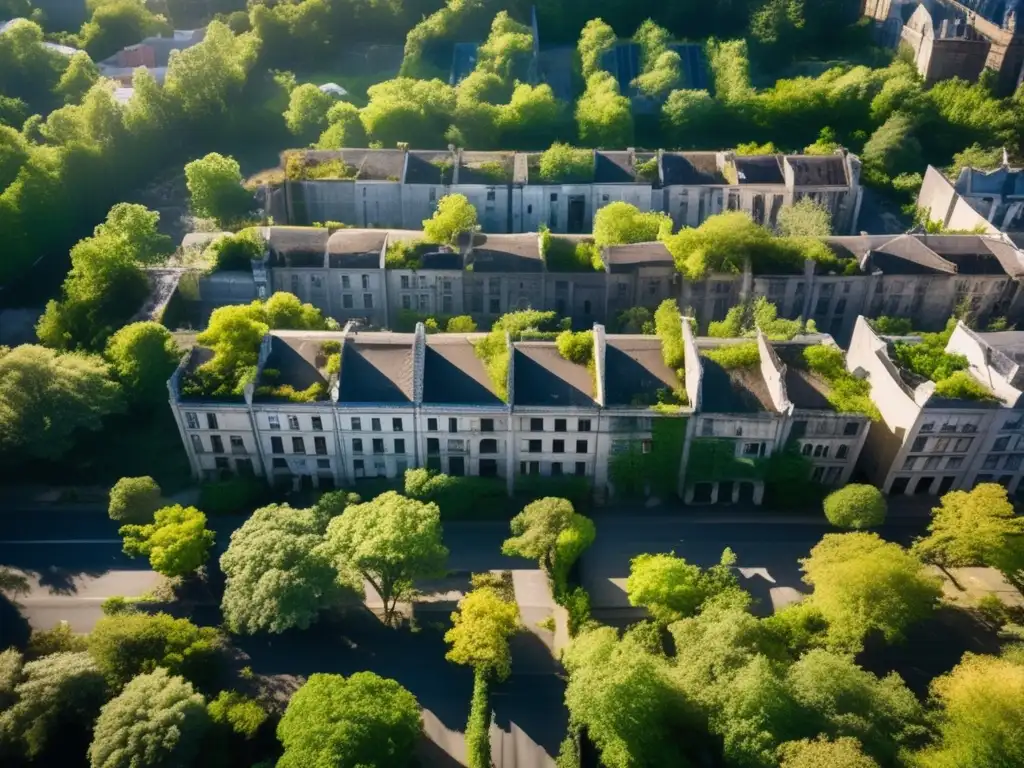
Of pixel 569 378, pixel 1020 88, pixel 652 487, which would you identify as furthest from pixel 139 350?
pixel 1020 88

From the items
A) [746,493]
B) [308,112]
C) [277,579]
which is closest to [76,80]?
[308,112]

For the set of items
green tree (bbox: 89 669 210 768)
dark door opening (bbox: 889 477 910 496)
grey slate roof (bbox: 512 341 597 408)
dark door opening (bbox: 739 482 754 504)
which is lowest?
dark door opening (bbox: 739 482 754 504)

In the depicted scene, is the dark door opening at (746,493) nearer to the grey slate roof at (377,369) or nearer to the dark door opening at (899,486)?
the dark door opening at (899,486)

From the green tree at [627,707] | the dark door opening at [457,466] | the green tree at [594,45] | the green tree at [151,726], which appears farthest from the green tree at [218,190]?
the green tree at [627,707]

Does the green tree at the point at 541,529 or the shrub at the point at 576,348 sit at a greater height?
the shrub at the point at 576,348

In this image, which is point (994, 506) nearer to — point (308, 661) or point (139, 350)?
point (308, 661)

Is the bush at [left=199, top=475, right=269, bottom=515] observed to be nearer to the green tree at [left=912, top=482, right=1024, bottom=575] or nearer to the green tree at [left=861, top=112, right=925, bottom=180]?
the green tree at [left=912, top=482, right=1024, bottom=575]

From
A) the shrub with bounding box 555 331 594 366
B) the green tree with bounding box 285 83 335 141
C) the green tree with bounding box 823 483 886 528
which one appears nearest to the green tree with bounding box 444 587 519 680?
the shrub with bounding box 555 331 594 366
